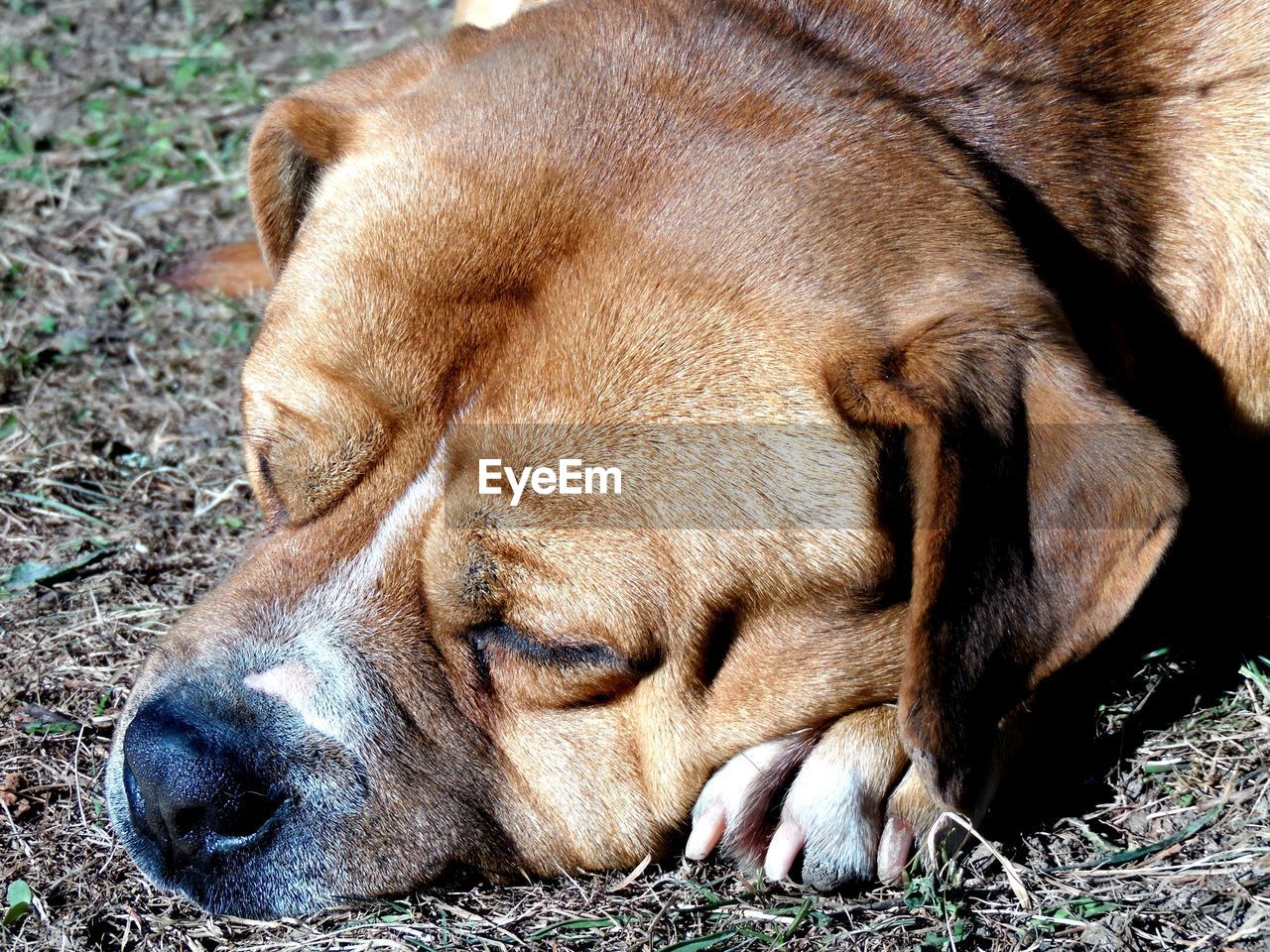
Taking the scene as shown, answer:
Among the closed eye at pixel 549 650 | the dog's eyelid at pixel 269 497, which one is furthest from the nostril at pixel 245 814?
the dog's eyelid at pixel 269 497

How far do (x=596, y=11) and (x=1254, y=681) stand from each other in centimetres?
228

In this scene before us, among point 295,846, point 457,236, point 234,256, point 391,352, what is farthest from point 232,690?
point 234,256

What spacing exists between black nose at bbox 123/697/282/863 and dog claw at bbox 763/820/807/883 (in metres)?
1.07

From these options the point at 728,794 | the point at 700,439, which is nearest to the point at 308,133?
the point at 700,439

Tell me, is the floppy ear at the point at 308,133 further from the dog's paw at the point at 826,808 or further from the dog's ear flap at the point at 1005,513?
the dog's paw at the point at 826,808

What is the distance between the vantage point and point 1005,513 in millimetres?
2555

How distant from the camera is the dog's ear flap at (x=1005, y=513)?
8.30 ft

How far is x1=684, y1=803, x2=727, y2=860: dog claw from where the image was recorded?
2.95 meters

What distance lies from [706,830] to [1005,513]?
3.21 feet

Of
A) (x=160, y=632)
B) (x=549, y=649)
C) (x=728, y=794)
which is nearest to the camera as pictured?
(x=549, y=649)

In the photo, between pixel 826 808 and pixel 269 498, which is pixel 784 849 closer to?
pixel 826 808

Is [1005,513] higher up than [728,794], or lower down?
higher up

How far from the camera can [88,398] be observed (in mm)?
4629

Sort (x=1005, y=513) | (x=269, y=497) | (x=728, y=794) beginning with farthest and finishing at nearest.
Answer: (x=269, y=497) → (x=728, y=794) → (x=1005, y=513)
